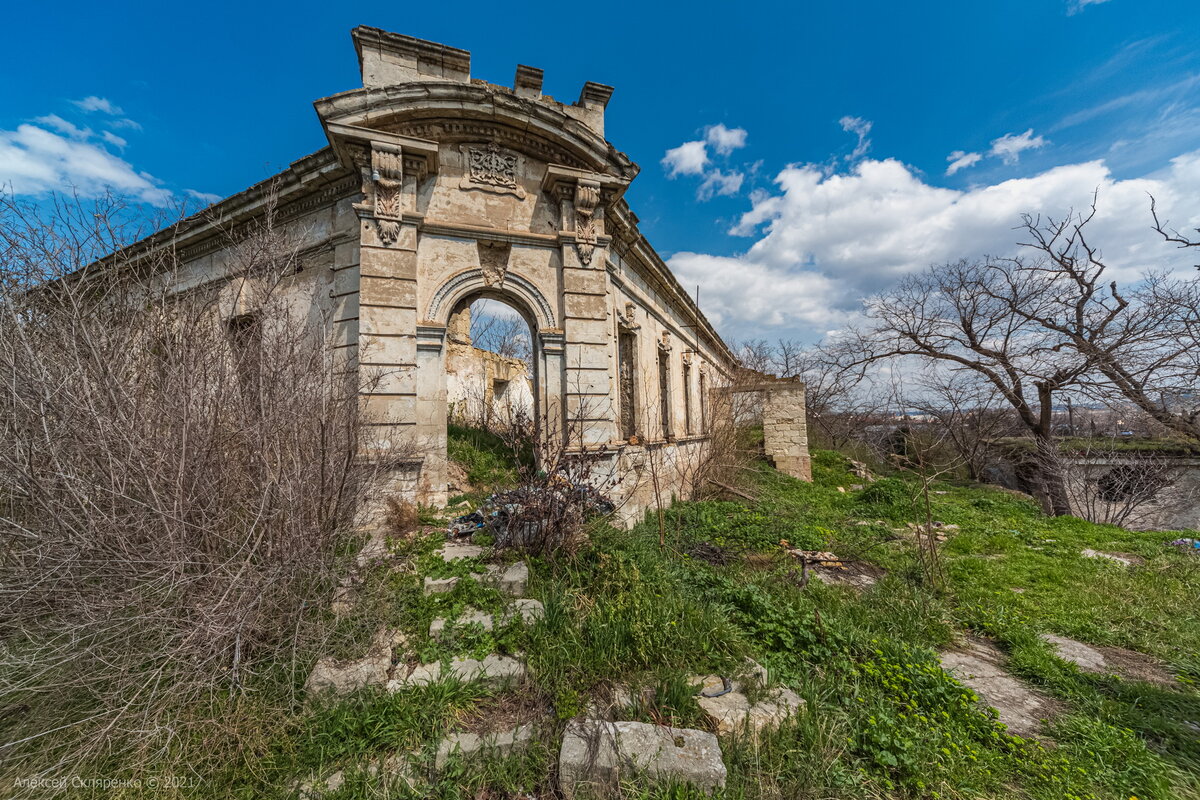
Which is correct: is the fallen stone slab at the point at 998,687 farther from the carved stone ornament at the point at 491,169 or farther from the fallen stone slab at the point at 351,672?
the carved stone ornament at the point at 491,169

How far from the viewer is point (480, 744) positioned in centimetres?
258

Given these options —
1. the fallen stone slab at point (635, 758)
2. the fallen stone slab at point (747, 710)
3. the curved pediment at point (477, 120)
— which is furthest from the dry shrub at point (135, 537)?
the curved pediment at point (477, 120)

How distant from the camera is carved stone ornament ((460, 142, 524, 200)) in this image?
20.1 feet

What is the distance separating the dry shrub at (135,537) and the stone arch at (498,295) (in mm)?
2781

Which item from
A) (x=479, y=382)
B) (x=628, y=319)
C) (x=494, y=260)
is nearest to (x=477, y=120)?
(x=494, y=260)

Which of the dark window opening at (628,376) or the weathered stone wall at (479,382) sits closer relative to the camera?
the dark window opening at (628,376)

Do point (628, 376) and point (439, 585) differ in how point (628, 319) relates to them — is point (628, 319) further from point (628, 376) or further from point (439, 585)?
point (439, 585)

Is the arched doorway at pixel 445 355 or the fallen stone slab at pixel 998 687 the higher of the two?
the arched doorway at pixel 445 355

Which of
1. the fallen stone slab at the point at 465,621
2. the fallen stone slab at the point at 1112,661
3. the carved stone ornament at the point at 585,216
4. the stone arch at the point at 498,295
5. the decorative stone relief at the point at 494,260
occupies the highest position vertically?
the carved stone ornament at the point at 585,216

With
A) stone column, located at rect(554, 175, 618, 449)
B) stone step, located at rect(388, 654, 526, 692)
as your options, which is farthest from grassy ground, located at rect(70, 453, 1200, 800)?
stone column, located at rect(554, 175, 618, 449)

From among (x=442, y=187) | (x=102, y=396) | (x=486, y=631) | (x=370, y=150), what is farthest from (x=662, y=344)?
(x=102, y=396)

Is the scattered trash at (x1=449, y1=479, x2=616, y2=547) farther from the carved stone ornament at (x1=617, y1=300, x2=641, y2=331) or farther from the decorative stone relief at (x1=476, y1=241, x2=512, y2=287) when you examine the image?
the carved stone ornament at (x1=617, y1=300, x2=641, y2=331)

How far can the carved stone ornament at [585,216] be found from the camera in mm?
6312

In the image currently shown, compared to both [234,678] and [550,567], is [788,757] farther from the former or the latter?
[234,678]
